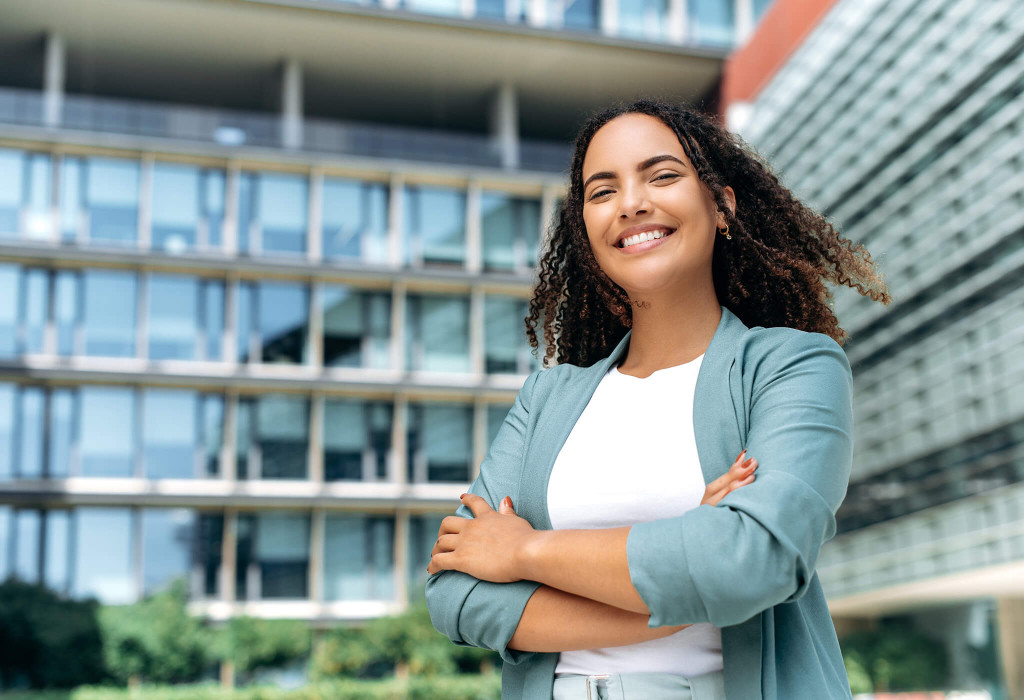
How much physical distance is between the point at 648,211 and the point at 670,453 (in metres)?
0.37

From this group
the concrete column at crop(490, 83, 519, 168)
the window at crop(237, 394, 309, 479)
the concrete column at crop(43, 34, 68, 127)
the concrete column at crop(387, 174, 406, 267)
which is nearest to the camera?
the concrete column at crop(43, 34, 68, 127)

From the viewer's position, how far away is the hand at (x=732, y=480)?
1338 millimetres

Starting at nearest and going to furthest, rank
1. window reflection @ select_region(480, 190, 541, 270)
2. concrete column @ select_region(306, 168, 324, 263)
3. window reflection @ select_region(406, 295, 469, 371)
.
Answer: concrete column @ select_region(306, 168, 324, 263)
window reflection @ select_region(406, 295, 469, 371)
window reflection @ select_region(480, 190, 541, 270)

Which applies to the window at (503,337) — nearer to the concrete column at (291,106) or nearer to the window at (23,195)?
the concrete column at (291,106)

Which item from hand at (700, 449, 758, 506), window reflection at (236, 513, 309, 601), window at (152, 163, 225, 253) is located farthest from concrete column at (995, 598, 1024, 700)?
hand at (700, 449, 758, 506)

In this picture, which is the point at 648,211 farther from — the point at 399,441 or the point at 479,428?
the point at 479,428

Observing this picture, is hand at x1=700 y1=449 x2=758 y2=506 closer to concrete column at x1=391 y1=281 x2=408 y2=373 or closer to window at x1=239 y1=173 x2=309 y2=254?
concrete column at x1=391 y1=281 x2=408 y2=373

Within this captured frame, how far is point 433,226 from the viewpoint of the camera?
28703mm

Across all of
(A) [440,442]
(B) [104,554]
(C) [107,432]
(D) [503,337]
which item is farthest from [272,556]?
(D) [503,337]

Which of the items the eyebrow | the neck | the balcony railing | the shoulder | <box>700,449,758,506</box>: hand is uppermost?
the balcony railing

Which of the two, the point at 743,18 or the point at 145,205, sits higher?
the point at 743,18

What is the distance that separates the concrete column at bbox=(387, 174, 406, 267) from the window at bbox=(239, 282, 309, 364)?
259cm

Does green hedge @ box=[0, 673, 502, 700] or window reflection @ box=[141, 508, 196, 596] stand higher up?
window reflection @ box=[141, 508, 196, 596]

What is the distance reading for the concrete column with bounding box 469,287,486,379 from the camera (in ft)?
92.7
